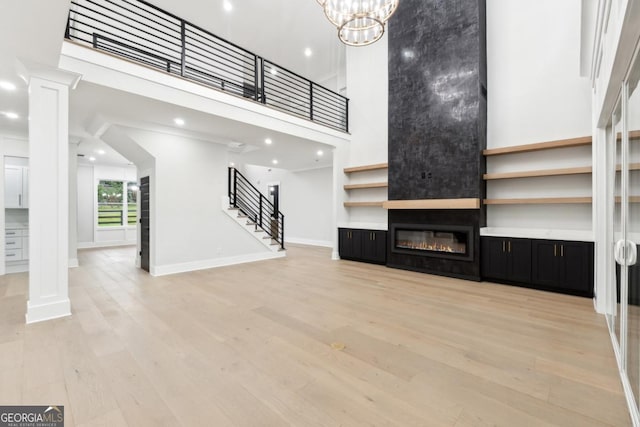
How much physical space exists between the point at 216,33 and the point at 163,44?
4.62ft

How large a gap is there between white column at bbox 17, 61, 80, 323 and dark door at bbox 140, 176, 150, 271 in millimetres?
2573

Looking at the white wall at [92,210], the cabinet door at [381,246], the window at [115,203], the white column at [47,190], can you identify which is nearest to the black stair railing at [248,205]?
the cabinet door at [381,246]

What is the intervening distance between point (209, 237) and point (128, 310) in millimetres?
2810

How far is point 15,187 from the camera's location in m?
5.94

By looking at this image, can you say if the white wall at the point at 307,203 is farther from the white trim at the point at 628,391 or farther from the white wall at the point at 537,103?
the white trim at the point at 628,391

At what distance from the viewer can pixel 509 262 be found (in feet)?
14.8

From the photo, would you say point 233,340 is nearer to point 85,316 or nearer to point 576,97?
point 85,316

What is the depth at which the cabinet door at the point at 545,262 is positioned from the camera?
4.08 metres

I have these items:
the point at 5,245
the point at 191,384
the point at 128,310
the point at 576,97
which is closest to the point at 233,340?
the point at 191,384

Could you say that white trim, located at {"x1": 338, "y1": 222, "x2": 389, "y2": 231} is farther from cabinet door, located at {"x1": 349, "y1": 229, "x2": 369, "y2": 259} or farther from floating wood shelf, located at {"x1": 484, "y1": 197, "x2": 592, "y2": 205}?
floating wood shelf, located at {"x1": 484, "y1": 197, "x2": 592, "y2": 205}

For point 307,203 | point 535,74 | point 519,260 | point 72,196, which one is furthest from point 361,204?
point 72,196

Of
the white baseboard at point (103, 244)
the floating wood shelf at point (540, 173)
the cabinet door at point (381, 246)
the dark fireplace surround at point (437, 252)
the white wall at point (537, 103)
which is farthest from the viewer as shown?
the white baseboard at point (103, 244)

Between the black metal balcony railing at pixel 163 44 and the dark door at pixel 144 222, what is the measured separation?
8.05 feet

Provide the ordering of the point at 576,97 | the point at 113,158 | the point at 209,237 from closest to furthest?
the point at 576,97
the point at 209,237
the point at 113,158
